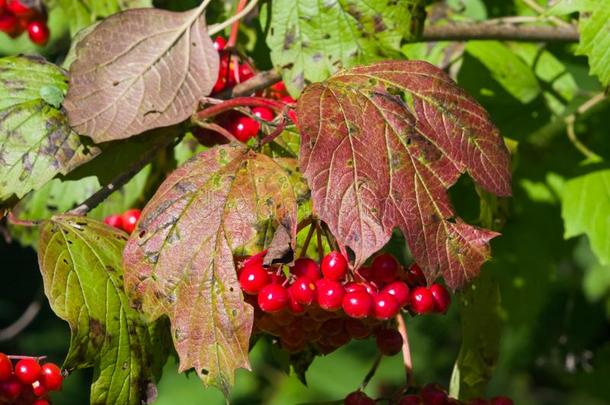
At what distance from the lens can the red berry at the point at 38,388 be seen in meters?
1.55

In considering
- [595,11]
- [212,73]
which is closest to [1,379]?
[212,73]

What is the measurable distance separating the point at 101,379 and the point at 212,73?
1.62 ft

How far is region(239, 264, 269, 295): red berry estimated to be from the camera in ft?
4.56

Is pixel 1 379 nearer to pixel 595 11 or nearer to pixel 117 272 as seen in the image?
pixel 117 272

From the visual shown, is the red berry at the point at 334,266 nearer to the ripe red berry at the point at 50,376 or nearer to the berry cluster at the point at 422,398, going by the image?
the berry cluster at the point at 422,398

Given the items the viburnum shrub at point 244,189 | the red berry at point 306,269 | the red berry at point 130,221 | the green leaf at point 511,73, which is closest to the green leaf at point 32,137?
the viburnum shrub at point 244,189

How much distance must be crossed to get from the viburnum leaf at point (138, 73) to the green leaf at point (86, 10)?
0.45 m

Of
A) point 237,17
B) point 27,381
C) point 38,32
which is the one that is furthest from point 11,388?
point 38,32

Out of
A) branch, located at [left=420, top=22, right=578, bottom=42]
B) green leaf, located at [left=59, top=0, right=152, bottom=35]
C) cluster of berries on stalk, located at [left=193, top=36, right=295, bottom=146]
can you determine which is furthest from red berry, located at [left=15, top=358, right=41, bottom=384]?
branch, located at [left=420, top=22, right=578, bottom=42]

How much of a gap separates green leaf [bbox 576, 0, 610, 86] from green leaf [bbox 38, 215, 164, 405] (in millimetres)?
870

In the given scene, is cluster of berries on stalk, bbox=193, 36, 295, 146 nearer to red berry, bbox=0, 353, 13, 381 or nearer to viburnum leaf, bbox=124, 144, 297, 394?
viburnum leaf, bbox=124, 144, 297, 394

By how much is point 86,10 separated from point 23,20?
0.41 ft

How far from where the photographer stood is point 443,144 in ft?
4.74

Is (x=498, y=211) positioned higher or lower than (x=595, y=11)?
lower
